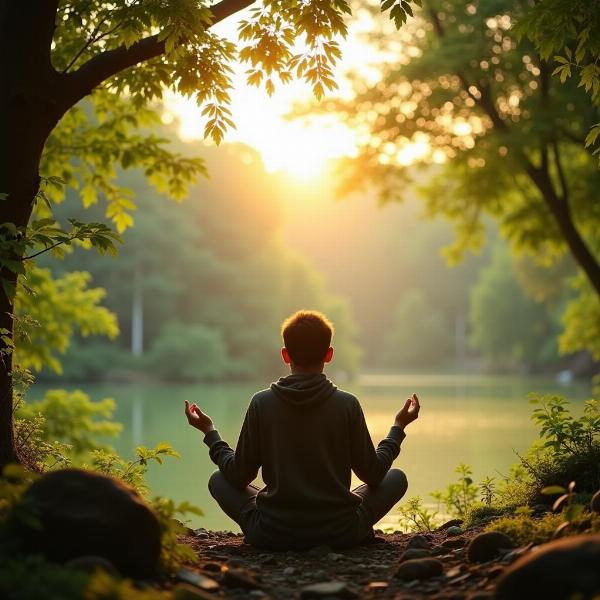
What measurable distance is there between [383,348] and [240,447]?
7862cm

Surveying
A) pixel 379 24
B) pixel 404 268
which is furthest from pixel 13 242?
pixel 404 268

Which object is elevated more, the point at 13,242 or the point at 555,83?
the point at 555,83

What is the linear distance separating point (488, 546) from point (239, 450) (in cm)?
133

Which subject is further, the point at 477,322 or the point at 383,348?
the point at 383,348

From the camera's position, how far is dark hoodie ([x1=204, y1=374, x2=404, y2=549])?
429cm

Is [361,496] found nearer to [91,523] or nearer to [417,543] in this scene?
[417,543]

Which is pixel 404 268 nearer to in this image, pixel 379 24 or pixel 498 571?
pixel 379 24

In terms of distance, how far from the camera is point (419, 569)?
12.6ft

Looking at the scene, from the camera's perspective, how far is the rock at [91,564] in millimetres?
3184

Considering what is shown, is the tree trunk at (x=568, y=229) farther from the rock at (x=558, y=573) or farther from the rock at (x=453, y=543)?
the rock at (x=558, y=573)

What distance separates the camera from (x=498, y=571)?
3648 millimetres

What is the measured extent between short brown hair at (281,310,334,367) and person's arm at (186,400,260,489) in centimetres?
35

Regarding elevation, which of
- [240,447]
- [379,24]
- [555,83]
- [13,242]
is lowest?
[240,447]

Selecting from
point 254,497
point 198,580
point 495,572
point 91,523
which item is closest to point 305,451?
point 254,497
